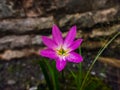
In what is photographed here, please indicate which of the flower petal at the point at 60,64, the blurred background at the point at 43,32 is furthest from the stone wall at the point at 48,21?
the flower petal at the point at 60,64

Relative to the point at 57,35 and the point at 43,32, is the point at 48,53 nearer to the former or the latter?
the point at 57,35

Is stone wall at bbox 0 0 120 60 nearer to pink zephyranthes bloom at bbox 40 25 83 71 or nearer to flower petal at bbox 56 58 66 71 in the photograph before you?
pink zephyranthes bloom at bbox 40 25 83 71

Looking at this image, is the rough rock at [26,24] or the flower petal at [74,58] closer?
the flower petal at [74,58]

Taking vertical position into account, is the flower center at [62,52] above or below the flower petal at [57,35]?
below

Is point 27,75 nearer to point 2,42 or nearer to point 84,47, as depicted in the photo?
point 2,42

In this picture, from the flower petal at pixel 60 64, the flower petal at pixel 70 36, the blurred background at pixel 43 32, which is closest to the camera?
the flower petal at pixel 60 64

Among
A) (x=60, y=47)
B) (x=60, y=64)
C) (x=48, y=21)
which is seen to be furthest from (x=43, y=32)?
(x=60, y=64)

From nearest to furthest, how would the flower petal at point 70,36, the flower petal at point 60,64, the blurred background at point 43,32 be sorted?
1. the flower petal at point 60,64
2. the flower petal at point 70,36
3. the blurred background at point 43,32

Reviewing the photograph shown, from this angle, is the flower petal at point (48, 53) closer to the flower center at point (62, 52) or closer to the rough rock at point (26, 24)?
the flower center at point (62, 52)
